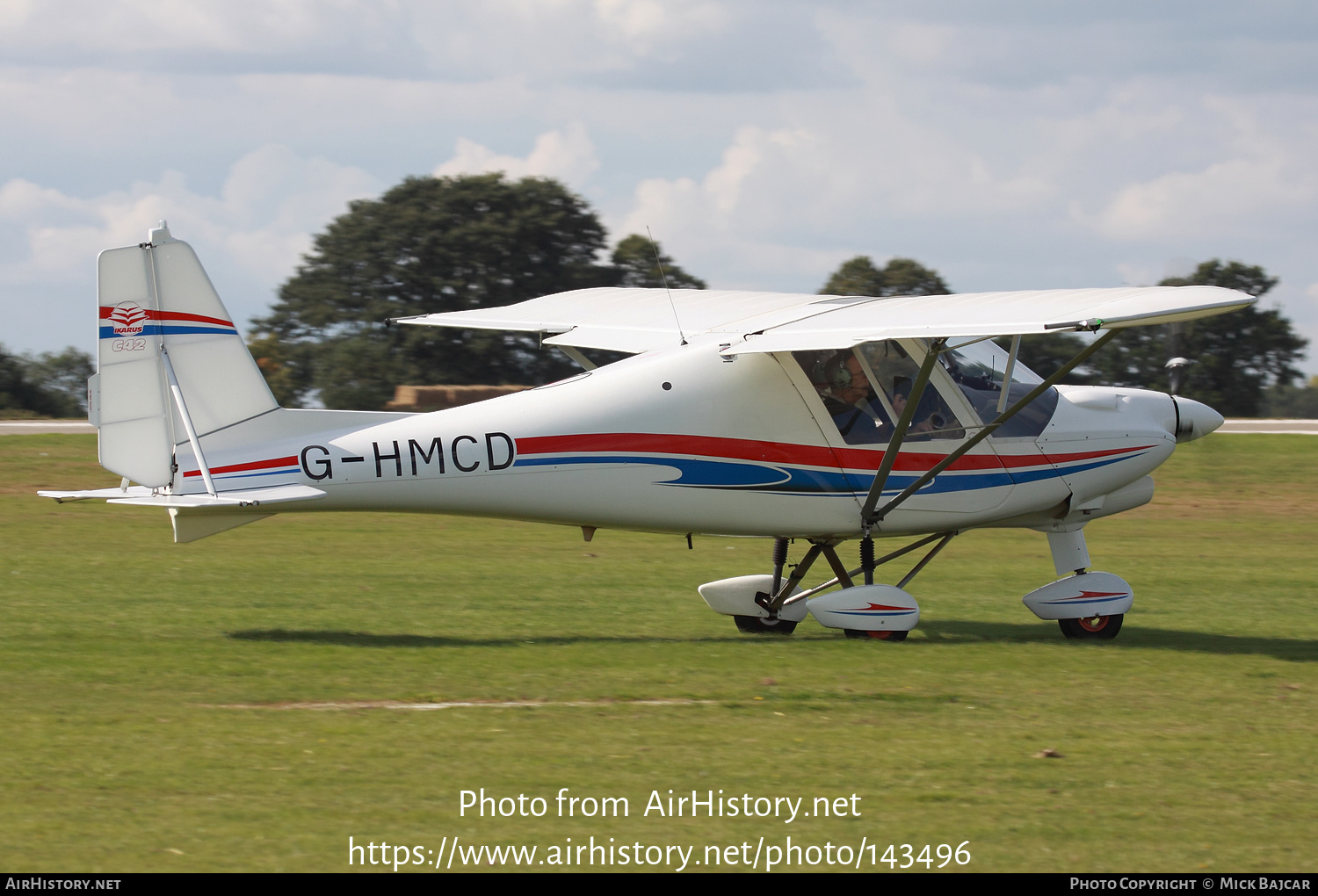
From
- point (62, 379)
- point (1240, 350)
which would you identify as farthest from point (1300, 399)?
point (62, 379)

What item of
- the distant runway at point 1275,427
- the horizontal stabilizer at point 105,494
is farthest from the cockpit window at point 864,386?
the distant runway at point 1275,427

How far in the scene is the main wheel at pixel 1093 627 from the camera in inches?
435

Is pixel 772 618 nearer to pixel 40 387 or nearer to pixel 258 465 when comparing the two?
pixel 258 465

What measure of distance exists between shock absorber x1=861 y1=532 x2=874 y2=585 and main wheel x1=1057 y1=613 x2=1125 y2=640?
5.35ft

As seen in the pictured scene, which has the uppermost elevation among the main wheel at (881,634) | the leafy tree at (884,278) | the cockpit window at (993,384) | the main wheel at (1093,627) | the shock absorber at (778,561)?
the leafy tree at (884,278)

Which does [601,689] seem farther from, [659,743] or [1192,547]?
[1192,547]

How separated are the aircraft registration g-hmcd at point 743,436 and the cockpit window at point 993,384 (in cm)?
2

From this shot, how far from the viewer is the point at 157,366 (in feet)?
32.1

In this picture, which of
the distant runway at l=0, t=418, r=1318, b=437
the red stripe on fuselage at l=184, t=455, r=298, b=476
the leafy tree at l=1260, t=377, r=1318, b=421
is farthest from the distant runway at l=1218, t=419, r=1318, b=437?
the leafy tree at l=1260, t=377, r=1318, b=421

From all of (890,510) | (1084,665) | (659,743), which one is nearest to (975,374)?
(890,510)

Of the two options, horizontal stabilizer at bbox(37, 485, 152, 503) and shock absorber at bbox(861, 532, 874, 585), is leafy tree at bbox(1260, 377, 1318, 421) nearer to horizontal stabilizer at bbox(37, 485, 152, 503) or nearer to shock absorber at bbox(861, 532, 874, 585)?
shock absorber at bbox(861, 532, 874, 585)

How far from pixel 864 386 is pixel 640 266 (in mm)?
37333

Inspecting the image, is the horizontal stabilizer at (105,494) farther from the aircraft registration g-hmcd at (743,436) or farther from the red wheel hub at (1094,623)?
the red wheel hub at (1094,623)

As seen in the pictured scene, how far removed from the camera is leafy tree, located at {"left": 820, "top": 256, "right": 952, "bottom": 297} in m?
47.5
